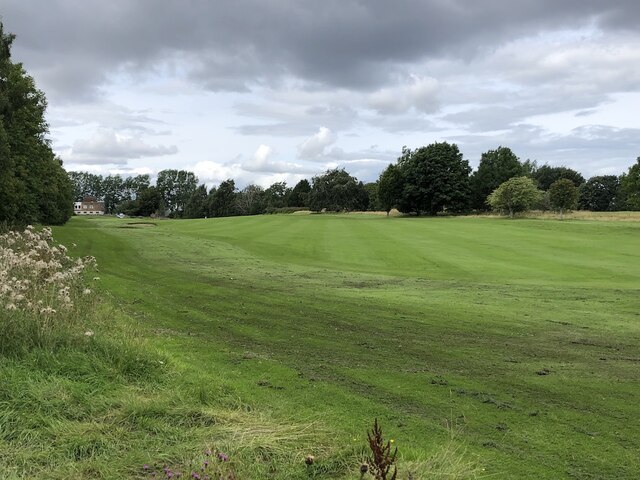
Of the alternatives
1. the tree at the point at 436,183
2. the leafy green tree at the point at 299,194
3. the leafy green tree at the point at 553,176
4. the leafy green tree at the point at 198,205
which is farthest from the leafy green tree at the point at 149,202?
the leafy green tree at the point at 553,176

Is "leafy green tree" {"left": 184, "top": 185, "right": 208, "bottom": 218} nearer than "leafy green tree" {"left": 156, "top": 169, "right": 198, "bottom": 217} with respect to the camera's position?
Yes

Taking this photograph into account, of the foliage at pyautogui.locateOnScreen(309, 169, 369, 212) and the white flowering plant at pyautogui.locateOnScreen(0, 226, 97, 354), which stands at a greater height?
the foliage at pyautogui.locateOnScreen(309, 169, 369, 212)

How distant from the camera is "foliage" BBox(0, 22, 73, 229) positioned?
31188 mm

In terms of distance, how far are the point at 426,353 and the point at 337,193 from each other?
4334 inches

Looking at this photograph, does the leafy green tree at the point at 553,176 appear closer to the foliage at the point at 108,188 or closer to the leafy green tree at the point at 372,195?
the leafy green tree at the point at 372,195

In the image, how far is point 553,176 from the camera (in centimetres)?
13200

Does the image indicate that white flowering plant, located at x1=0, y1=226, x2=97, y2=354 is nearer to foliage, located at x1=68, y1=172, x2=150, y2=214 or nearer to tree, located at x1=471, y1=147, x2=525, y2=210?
tree, located at x1=471, y1=147, x2=525, y2=210

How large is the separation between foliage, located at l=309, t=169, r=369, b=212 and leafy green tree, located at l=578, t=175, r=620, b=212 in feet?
178

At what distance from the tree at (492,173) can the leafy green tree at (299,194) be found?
50.1 metres

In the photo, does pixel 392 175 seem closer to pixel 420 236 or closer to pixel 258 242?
pixel 420 236

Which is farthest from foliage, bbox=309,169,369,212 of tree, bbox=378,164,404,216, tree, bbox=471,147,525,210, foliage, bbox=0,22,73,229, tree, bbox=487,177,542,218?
foliage, bbox=0,22,73,229

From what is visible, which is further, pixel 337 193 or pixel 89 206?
pixel 89 206

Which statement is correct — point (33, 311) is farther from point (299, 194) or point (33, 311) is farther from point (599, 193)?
point (599, 193)

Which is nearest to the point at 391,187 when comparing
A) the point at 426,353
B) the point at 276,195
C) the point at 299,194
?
the point at 299,194
